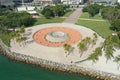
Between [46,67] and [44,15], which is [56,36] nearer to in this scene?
[46,67]

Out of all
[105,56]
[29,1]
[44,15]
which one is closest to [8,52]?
[105,56]

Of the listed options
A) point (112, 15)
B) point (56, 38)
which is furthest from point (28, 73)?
point (112, 15)

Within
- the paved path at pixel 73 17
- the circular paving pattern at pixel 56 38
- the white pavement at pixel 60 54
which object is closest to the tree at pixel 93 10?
the paved path at pixel 73 17

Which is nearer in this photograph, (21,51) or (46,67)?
(46,67)

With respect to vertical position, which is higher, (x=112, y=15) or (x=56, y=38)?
(x=112, y=15)

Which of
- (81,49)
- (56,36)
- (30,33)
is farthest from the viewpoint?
(30,33)

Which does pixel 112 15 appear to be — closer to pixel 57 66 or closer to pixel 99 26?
pixel 99 26

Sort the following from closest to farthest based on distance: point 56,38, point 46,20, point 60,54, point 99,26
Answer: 1. point 60,54
2. point 56,38
3. point 99,26
4. point 46,20
